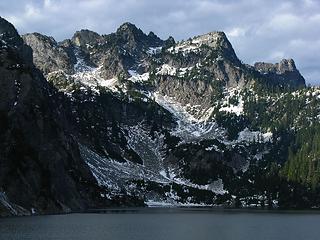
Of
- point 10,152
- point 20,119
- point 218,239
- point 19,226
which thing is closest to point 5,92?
point 20,119

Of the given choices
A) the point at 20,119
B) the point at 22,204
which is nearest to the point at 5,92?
the point at 20,119

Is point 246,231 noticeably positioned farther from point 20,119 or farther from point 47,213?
point 20,119

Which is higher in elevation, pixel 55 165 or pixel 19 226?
pixel 55 165

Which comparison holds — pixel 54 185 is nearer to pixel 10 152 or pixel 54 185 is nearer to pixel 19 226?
pixel 10 152

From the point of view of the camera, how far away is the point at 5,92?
19212 centimetres

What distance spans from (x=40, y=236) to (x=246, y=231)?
44.1m

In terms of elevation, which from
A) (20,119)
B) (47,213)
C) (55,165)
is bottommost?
(47,213)

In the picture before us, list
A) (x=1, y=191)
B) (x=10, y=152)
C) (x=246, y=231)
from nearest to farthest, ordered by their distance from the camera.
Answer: (x=246, y=231) → (x=1, y=191) → (x=10, y=152)

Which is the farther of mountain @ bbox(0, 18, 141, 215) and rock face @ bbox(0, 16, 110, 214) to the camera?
rock face @ bbox(0, 16, 110, 214)

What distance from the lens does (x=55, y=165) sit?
195375mm

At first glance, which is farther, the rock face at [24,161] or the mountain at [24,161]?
the rock face at [24,161]

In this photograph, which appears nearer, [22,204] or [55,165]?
[22,204]

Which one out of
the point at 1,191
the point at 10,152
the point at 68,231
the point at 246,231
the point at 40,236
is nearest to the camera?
the point at 40,236

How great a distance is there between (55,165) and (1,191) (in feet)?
140
